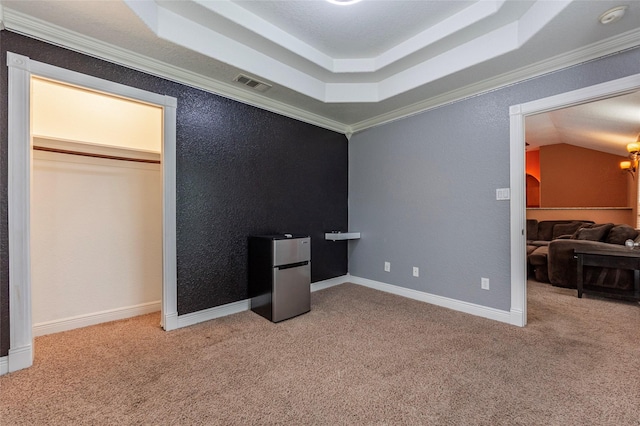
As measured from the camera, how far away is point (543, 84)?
8.11ft

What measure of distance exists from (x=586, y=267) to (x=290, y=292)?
388 centimetres

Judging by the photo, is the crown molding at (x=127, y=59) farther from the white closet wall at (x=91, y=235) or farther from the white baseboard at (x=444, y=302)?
the white baseboard at (x=444, y=302)

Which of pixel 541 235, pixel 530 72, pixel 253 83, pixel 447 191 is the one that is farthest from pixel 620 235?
pixel 253 83

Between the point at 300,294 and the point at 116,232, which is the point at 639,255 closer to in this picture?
the point at 300,294

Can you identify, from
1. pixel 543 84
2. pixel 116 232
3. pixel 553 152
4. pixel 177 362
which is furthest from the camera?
pixel 553 152

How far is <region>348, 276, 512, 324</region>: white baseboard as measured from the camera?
269 cm

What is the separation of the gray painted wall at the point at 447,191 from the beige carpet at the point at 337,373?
1.96ft

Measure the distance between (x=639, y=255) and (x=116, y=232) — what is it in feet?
18.6

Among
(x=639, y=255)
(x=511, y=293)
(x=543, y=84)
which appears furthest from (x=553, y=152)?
(x=511, y=293)

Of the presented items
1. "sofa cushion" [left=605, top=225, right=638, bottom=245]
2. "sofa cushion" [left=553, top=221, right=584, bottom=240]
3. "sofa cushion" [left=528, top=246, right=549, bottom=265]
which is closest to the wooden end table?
"sofa cushion" [left=528, top=246, right=549, bottom=265]

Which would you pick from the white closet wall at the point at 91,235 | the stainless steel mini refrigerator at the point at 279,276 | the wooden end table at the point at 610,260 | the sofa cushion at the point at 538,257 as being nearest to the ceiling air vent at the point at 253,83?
the white closet wall at the point at 91,235

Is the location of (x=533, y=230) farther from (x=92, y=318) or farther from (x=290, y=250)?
(x=92, y=318)

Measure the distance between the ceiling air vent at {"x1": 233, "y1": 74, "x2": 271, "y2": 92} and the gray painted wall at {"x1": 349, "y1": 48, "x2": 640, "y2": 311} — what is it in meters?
1.68

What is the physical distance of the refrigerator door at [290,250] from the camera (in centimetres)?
264
